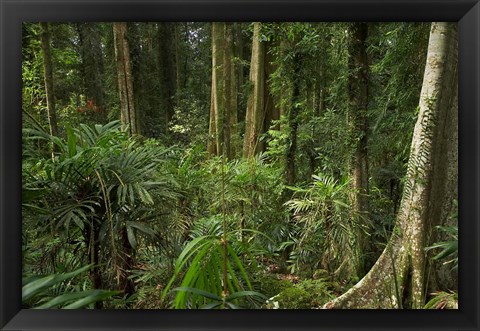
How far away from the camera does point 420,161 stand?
1.80 metres

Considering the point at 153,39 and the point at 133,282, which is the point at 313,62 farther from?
the point at 153,39

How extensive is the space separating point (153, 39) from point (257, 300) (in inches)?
204

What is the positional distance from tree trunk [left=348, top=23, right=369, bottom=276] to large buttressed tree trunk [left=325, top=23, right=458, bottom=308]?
750mm

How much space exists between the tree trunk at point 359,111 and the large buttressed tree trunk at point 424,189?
750mm

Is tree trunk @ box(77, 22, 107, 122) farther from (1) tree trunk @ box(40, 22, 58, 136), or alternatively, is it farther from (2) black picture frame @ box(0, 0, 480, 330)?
(2) black picture frame @ box(0, 0, 480, 330)

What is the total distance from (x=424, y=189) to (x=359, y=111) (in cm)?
107

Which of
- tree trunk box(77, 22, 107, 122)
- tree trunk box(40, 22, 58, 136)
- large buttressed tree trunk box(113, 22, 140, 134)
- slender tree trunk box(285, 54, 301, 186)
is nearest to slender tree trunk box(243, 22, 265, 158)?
slender tree trunk box(285, 54, 301, 186)

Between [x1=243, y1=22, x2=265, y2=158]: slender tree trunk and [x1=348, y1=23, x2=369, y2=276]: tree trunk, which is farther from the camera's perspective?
[x1=243, y1=22, x2=265, y2=158]: slender tree trunk

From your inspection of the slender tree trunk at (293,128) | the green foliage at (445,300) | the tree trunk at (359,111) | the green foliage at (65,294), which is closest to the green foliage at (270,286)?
the tree trunk at (359,111)

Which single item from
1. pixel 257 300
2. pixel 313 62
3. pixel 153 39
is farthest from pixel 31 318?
pixel 153 39

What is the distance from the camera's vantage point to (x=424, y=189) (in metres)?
1.77

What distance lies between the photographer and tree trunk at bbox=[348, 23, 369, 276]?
2.63 meters

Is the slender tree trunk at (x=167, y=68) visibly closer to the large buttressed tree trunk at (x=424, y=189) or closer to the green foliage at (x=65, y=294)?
the large buttressed tree trunk at (x=424, y=189)

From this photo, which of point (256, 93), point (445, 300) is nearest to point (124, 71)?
point (256, 93)
